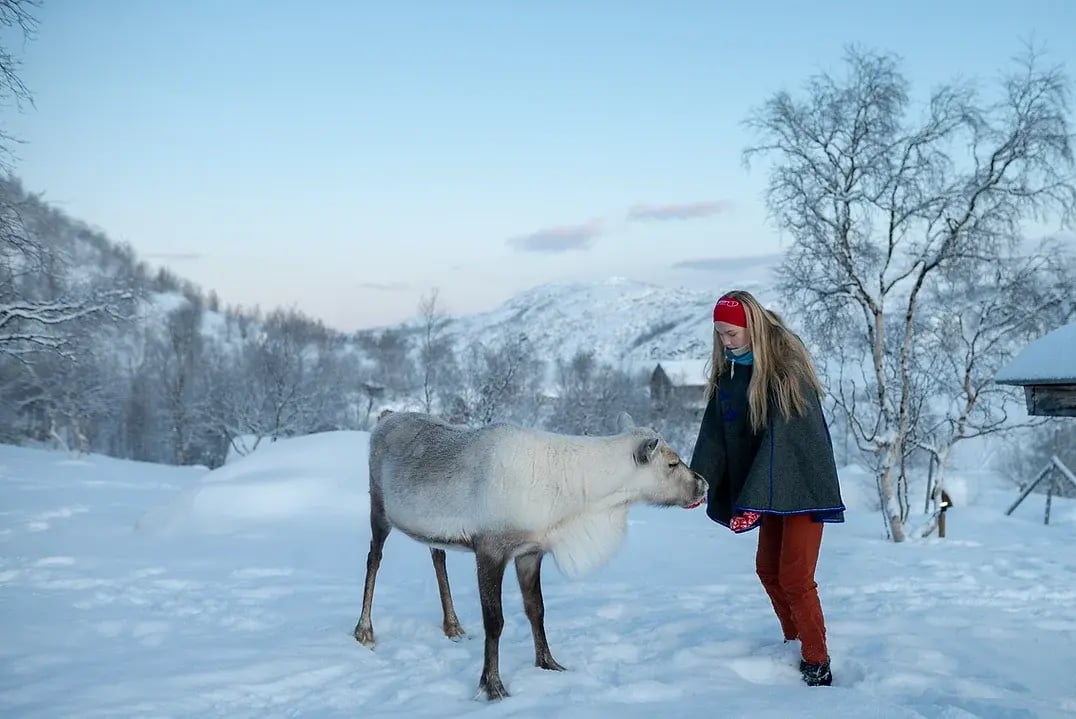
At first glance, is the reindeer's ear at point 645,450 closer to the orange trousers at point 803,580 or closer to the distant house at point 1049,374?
the orange trousers at point 803,580

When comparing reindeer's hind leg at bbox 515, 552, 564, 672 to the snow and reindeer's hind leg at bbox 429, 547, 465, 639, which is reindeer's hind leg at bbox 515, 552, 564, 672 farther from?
reindeer's hind leg at bbox 429, 547, 465, 639

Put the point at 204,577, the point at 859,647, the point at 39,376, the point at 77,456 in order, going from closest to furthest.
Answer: the point at 859,647, the point at 204,577, the point at 77,456, the point at 39,376

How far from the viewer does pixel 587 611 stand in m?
6.21

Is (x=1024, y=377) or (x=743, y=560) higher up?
(x=1024, y=377)

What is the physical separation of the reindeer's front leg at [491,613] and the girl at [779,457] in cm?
141

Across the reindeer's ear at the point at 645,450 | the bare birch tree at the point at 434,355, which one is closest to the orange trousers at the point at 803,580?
the reindeer's ear at the point at 645,450

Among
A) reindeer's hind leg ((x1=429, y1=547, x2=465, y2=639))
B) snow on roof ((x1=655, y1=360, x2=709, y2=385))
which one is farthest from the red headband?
snow on roof ((x1=655, y1=360, x2=709, y2=385))

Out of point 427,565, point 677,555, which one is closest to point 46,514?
point 427,565

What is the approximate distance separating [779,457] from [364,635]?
3.07 m

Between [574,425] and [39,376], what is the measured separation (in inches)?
1096

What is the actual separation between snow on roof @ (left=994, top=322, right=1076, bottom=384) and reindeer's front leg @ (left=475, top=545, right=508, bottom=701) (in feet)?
11.7

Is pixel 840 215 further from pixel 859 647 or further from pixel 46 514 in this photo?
pixel 46 514

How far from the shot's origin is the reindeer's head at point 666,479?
4.66m

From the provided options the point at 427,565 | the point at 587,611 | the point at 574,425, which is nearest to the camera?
the point at 587,611
